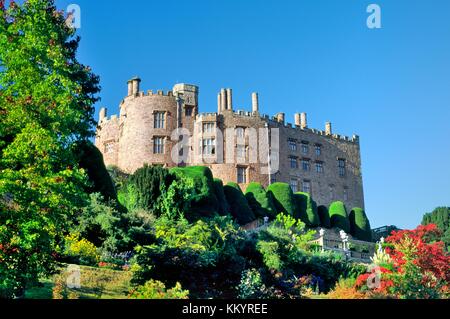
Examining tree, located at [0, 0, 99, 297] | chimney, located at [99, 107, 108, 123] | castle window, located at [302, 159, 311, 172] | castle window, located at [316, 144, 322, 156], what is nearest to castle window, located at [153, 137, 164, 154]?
chimney, located at [99, 107, 108, 123]

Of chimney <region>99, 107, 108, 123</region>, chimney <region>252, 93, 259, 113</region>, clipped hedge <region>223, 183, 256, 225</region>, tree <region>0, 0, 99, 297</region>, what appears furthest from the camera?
chimney <region>99, 107, 108, 123</region>

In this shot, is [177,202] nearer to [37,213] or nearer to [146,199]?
[146,199]

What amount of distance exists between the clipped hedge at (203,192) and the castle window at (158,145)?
11.3m

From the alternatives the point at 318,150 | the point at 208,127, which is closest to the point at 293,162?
the point at 318,150

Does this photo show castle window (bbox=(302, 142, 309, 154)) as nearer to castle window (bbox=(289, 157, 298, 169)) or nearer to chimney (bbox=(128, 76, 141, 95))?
castle window (bbox=(289, 157, 298, 169))

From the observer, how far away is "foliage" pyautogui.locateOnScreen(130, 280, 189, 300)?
1642 cm

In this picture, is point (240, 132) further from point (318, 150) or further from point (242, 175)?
point (318, 150)

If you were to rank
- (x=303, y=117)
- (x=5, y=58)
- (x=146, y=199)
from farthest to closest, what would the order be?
(x=303, y=117), (x=146, y=199), (x=5, y=58)

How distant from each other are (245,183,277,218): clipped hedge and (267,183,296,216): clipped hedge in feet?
2.82

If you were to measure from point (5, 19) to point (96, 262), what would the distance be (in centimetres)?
875

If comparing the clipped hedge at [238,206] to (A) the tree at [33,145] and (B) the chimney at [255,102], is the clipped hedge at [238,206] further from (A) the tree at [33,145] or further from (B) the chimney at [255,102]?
(A) the tree at [33,145]

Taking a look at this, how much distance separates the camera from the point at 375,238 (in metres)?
55.1

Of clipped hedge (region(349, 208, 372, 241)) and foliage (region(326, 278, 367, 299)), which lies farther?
clipped hedge (region(349, 208, 372, 241))
